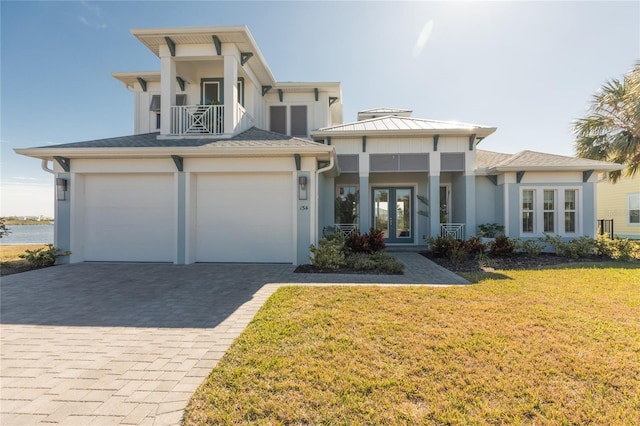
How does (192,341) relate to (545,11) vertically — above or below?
below

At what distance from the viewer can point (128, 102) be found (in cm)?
1216

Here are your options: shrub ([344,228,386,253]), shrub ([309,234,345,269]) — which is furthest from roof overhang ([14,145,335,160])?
shrub ([344,228,386,253])

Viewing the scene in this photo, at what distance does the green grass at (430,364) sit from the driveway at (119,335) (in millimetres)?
397

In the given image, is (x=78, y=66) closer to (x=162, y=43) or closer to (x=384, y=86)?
(x=162, y=43)

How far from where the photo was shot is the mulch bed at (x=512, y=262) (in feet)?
25.7

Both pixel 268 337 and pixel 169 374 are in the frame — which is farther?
pixel 268 337

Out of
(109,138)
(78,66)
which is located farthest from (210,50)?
(78,66)

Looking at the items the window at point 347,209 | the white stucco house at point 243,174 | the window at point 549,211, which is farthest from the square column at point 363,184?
the window at point 549,211

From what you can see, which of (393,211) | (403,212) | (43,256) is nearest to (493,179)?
(403,212)

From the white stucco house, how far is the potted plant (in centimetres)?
33

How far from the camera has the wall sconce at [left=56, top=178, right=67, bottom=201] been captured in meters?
7.91

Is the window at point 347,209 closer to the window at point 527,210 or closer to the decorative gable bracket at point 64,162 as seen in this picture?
the window at point 527,210

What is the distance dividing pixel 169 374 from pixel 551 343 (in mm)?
4256

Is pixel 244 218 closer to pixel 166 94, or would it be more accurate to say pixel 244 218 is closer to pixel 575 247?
pixel 166 94
